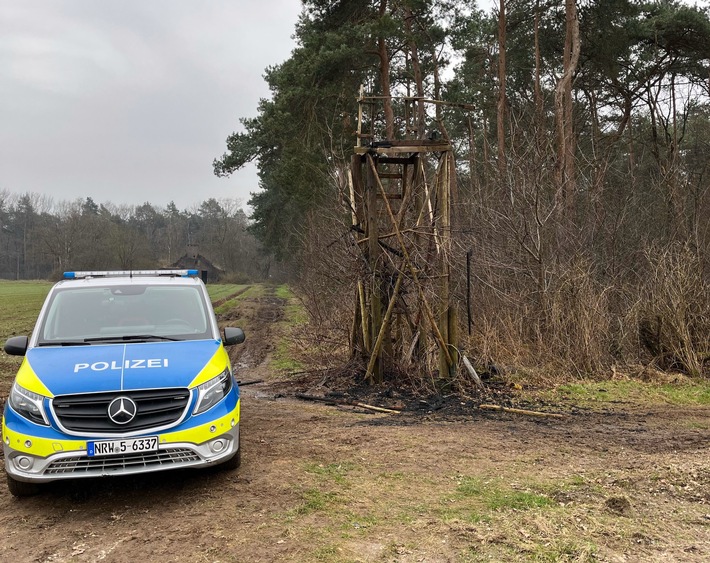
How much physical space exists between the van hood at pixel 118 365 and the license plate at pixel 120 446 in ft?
1.33

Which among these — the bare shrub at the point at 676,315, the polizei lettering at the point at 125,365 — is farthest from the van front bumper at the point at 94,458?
the bare shrub at the point at 676,315

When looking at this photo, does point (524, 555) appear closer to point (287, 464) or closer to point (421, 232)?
point (287, 464)

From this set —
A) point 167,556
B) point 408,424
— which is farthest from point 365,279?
point 167,556

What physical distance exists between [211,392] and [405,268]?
5.63 meters

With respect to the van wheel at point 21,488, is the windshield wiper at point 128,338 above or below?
above

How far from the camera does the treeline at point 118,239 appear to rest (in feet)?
249

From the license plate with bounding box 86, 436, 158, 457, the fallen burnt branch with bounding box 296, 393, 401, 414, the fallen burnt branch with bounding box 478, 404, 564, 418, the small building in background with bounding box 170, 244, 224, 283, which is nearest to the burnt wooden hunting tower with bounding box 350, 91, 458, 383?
the fallen burnt branch with bounding box 296, 393, 401, 414

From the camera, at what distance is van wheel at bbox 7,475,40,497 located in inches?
198

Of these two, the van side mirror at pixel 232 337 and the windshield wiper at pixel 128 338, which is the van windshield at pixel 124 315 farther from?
the van side mirror at pixel 232 337

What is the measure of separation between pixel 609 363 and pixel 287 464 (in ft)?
25.8

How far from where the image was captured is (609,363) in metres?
11.7

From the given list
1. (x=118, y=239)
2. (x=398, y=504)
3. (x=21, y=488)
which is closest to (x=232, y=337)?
(x=21, y=488)

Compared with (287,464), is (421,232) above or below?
above

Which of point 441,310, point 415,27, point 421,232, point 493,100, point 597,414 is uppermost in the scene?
point 415,27
